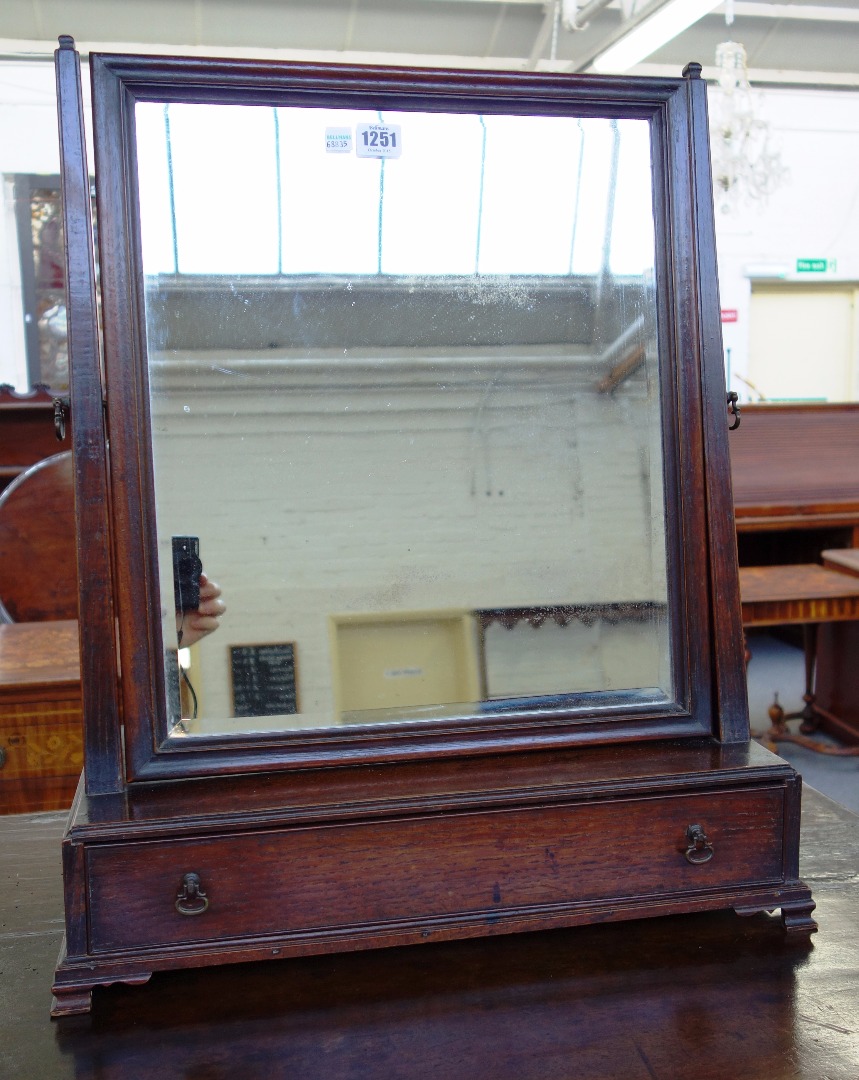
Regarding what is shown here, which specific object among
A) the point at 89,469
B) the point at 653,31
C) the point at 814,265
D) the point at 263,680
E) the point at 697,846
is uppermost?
the point at 653,31

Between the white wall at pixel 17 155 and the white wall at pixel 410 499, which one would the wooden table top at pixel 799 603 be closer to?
the white wall at pixel 410 499

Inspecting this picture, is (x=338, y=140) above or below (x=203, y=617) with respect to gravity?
above

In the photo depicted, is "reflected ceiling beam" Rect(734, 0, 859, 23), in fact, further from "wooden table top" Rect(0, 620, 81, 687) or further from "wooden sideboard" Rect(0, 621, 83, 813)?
"wooden sideboard" Rect(0, 621, 83, 813)

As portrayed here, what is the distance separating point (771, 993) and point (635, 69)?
23.8ft

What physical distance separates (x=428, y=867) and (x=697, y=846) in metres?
0.28

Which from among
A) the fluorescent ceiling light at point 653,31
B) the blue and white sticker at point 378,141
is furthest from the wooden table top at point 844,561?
the blue and white sticker at point 378,141

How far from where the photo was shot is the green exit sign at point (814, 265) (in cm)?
785

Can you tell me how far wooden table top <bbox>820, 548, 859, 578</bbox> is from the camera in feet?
11.4

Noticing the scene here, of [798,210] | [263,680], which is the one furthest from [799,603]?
[798,210]

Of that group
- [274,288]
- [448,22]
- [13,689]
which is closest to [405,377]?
[274,288]

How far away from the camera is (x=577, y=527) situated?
43.4 inches

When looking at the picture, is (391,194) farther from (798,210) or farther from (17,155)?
(798,210)

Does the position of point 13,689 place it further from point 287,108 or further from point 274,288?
point 287,108

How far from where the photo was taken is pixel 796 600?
318 cm
